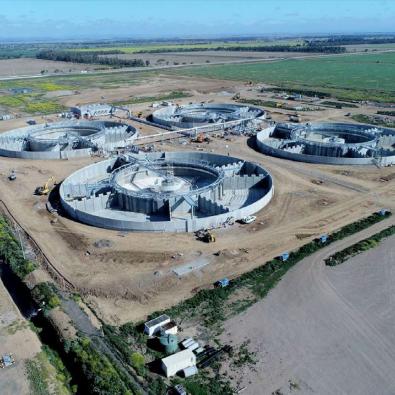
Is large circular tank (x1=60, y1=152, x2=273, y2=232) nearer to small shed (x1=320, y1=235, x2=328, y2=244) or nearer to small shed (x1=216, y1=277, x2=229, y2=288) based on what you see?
small shed (x1=320, y1=235, x2=328, y2=244)

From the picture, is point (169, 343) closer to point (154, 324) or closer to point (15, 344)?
point (154, 324)

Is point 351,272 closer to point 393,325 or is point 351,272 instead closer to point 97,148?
point 393,325

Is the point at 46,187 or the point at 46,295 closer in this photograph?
Answer: the point at 46,295

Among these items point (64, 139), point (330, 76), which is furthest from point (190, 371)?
point (330, 76)

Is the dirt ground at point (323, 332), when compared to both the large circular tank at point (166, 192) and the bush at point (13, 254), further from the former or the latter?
the bush at point (13, 254)

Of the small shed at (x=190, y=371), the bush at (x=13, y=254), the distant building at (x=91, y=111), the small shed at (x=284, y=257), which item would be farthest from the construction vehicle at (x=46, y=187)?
the distant building at (x=91, y=111)

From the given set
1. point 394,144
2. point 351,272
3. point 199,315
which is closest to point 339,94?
point 394,144

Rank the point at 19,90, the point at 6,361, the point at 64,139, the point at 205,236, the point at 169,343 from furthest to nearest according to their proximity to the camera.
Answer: the point at 19,90, the point at 64,139, the point at 205,236, the point at 169,343, the point at 6,361
